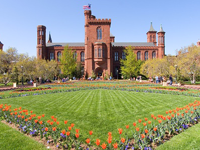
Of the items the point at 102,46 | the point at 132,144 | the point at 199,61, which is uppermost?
the point at 102,46

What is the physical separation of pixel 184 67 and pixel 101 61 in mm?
21614

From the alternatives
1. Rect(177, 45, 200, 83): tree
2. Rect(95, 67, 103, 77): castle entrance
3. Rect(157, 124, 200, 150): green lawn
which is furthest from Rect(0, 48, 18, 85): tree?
Rect(177, 45, 200, 83): tree

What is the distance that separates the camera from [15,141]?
4766 millimetres

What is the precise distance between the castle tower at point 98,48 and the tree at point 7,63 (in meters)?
19.4

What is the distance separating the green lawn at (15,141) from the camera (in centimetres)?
438

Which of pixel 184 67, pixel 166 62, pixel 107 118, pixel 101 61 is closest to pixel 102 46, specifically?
pixel 101 61

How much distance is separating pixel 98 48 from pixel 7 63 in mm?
22374

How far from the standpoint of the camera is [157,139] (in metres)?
4.54

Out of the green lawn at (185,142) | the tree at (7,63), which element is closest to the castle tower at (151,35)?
the tree at (7,63)

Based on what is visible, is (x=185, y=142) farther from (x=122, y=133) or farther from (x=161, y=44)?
(x=161, y=44)

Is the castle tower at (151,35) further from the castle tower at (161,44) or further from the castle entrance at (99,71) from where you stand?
the castle entrance at (99,71)

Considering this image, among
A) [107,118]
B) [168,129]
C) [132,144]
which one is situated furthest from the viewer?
[107,118]

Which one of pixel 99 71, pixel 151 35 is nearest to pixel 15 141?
pixel 99 71

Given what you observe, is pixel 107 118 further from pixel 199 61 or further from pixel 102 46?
pixel 102 46
